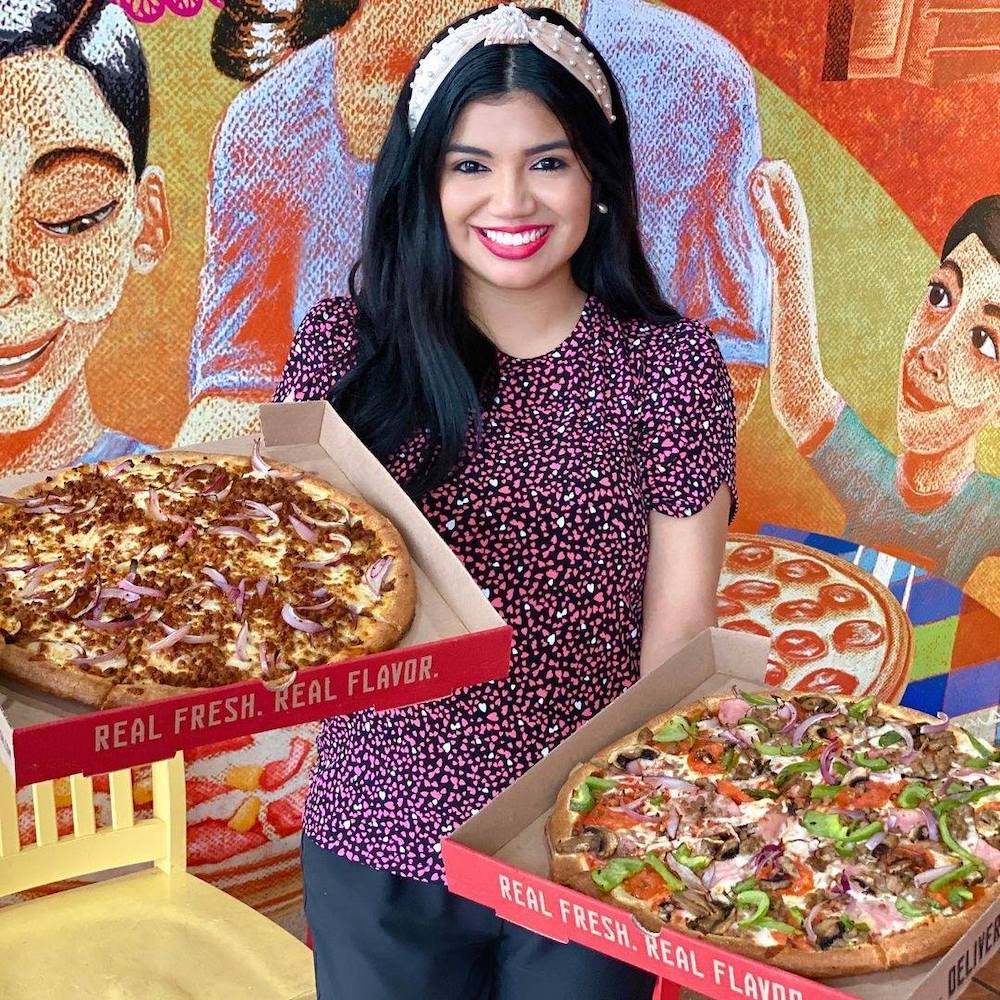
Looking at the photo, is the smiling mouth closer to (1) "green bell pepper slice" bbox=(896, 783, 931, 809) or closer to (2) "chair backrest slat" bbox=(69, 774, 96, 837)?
(2) "chair backrest slat" bbox=(69, 774, 96, 837)

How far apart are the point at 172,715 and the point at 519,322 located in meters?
0.86

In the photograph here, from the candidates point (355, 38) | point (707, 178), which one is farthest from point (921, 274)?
point (355, 38)

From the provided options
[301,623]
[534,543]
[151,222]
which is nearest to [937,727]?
[534,543]

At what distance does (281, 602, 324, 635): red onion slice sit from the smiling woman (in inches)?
50.9

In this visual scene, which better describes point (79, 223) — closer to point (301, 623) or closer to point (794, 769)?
point (301, 623)

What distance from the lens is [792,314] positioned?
3.85m

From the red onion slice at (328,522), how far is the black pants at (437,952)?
1.56 ft

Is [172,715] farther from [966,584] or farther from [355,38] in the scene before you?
[966,584]

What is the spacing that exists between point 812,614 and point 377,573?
236 centimetres

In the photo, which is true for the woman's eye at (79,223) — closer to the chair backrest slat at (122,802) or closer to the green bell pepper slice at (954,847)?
the chair backrest slat at (122,802)

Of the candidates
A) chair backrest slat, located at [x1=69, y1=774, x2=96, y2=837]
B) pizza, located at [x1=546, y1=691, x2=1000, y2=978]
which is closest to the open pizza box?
pizza, located at [x1=546, y1=691, x2=1000, y2=978]

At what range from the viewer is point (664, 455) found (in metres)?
2.11

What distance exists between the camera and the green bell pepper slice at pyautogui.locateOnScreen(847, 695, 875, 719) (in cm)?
199

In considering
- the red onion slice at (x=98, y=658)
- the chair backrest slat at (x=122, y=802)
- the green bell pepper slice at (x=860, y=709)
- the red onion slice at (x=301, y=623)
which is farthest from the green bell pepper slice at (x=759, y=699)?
the chair backrest slat at (x=122, y=802)
